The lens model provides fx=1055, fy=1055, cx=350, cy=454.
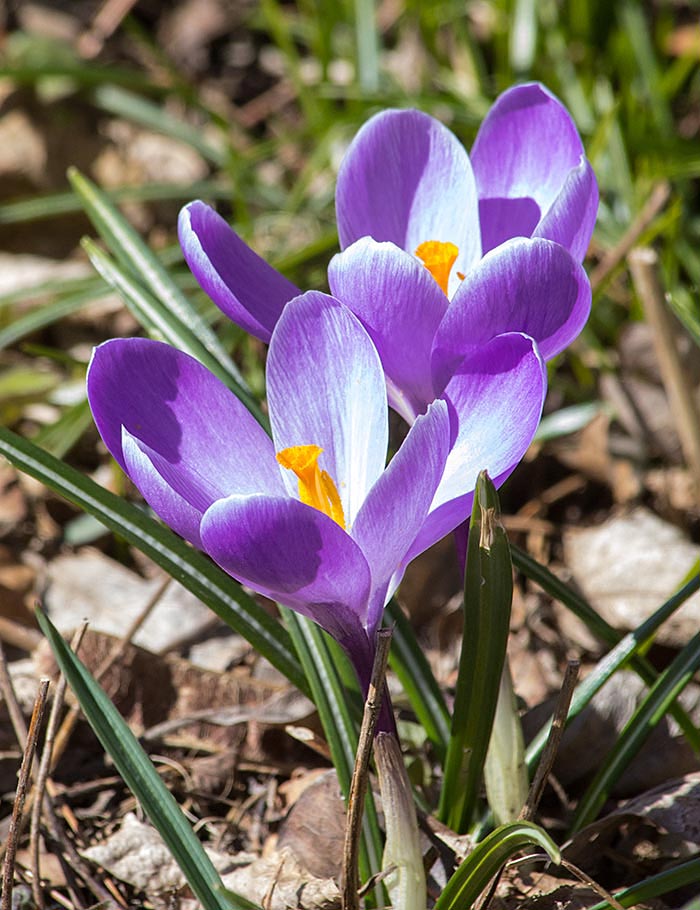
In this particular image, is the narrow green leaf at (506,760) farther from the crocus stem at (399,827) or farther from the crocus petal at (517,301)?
the crocus petal at (517,301)

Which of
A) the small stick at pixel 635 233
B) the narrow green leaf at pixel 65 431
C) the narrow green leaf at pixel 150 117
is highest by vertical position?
the narrow green leaf at pixel 150 117

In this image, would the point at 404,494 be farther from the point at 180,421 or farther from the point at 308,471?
the point at 180,421

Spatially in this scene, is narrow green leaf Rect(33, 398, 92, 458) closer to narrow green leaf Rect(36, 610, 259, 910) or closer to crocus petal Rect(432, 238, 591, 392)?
narrow green leaf Rect(36, 610, 259, 910)

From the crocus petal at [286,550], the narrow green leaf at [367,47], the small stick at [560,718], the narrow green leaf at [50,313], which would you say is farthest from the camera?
the narrow green leaf at [367,47]

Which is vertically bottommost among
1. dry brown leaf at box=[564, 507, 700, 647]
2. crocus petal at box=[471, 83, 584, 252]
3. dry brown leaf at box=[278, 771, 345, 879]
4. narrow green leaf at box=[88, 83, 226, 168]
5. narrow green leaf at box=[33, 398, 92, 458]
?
dry brown leaf at box=[564, 507, 700, 647]

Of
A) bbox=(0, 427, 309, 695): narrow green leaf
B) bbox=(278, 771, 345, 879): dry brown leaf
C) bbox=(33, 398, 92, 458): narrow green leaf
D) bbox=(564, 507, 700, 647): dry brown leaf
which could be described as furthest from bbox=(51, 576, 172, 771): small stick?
bbox=(564, 507, 700, 647): dry brown leaf

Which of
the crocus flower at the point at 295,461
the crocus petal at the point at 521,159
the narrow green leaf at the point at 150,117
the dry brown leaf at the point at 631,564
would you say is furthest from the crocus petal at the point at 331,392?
the narrow green leaf at the point at 150,117

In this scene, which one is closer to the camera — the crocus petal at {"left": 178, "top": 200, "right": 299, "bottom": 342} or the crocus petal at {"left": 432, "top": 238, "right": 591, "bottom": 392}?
the crocus petal at {"left": 432, "top": 238, "right": 591, "bottom": 392}
